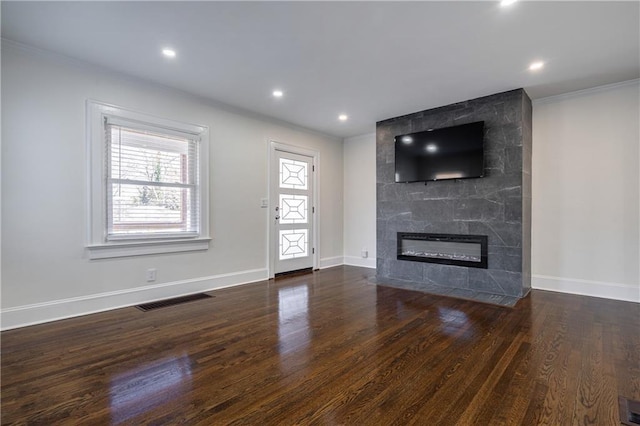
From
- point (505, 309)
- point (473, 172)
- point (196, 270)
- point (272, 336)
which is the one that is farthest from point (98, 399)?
point (473, 172)

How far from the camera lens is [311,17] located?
8.22ft

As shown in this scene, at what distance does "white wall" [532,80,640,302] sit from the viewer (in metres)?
3.73

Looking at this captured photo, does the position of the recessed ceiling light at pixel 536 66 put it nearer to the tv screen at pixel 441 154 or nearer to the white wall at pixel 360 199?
the tv screen at pixel 441 154

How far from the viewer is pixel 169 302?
3.74 metres

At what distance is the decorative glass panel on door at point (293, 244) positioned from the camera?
5.38 metres

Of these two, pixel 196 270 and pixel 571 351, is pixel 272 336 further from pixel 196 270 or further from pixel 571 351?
pixel 571 351

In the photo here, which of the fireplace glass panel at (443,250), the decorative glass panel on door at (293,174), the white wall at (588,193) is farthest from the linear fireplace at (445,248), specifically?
the decorative glass panel on door at (293,174)

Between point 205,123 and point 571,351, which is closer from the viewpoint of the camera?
point 571,351

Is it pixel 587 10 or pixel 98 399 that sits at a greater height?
pixel 587 10

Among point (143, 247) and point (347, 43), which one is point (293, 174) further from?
point (347, 43)

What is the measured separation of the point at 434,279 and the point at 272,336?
2861 mm

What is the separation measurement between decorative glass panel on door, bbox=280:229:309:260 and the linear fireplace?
1.71 meters

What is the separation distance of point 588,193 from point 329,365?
157 inches

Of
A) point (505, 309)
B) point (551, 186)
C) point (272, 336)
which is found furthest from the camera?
point (551, 186)
